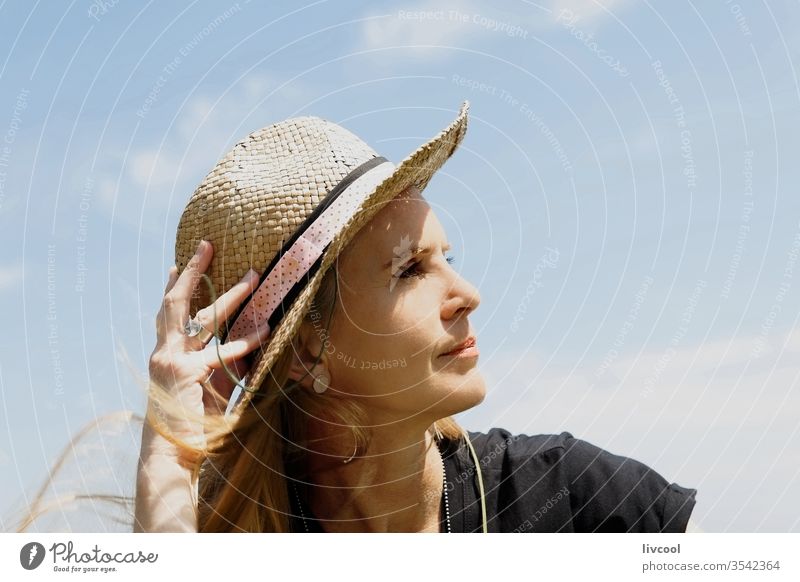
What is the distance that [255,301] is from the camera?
2555mm

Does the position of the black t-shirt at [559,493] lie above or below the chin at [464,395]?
below

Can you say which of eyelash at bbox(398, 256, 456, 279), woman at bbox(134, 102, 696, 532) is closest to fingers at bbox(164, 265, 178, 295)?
woman at bbox(134, 102, 696, 532)

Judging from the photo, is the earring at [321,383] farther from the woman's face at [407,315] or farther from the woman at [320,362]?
the woman's face at [407,315]

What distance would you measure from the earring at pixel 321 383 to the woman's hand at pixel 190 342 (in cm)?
23

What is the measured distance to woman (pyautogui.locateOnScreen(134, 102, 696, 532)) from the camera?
251 cm

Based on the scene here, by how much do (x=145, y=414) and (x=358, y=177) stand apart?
0.89 m

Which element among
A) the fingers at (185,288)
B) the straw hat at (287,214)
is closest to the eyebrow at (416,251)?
the straw hat at (287,214)

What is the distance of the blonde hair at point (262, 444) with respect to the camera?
2.62m

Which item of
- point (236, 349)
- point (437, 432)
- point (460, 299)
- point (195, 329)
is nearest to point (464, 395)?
point (460, 299)

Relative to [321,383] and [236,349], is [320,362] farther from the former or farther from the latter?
[236,349]

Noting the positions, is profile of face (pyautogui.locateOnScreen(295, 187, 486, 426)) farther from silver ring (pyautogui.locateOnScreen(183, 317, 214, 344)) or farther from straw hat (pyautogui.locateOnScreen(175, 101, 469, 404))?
silver ring (pyautogui.locateOnScreen(183, 317, 214, 344))

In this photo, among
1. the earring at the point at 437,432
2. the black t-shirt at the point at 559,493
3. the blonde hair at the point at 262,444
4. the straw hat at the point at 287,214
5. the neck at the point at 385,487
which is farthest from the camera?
the earring at the point at 437,432
